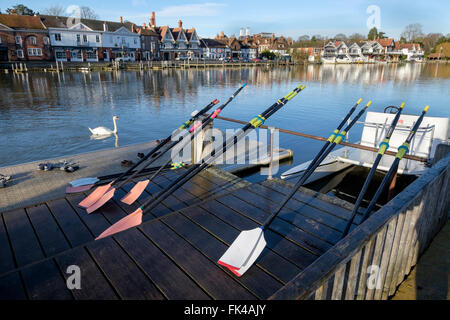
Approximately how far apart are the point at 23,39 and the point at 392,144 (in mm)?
61674

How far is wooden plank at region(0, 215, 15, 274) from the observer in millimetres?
2863

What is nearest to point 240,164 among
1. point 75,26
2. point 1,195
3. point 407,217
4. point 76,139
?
point 1,195

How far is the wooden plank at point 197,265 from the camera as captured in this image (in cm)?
238

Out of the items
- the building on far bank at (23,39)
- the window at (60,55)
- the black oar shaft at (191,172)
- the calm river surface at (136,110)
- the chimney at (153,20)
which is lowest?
the calm river surface at (136,110)

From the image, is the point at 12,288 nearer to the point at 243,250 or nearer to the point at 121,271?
the point at 121,271

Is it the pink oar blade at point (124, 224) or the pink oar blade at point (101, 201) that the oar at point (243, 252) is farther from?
the pink oar blade at point (101, 201)

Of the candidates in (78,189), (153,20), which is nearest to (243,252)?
(78,189)

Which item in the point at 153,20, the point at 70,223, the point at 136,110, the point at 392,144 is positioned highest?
the point at 153,20

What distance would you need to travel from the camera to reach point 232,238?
318 centimetres

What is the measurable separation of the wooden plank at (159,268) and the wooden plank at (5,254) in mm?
1053

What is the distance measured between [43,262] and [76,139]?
14.2 meters

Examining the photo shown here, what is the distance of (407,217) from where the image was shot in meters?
2.60

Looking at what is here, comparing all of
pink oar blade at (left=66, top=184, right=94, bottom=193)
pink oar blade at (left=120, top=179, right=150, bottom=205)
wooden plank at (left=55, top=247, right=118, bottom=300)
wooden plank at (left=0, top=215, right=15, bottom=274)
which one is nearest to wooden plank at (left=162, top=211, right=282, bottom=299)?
wooden plank at (left=55, top=247, right=118, bottom=300)

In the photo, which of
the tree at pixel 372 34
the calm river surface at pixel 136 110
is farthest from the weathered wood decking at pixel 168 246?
the tree at pixel 372 34
